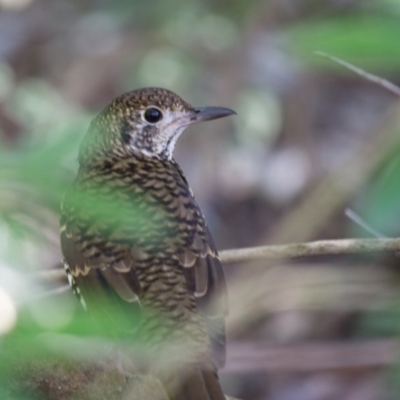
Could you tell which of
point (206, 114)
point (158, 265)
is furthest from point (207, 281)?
point (206, 114)

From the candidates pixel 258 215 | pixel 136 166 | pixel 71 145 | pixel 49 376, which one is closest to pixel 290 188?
pixel 258 215

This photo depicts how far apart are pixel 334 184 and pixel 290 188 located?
4.09 ft

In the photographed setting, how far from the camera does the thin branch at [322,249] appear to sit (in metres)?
3.26

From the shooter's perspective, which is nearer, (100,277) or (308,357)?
(100,277)

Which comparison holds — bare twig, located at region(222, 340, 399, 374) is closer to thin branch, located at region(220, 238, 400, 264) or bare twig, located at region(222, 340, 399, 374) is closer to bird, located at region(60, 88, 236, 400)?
bird, located at region(60, 88, 236, 400)

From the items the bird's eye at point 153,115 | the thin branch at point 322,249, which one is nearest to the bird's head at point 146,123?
the bird's eye at point 153,115

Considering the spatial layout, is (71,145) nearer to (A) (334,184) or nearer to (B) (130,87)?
(A) (334,184)

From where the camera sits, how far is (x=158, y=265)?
136 inches

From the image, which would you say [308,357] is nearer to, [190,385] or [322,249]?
[322,249]

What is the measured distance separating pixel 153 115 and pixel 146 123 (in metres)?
0.05

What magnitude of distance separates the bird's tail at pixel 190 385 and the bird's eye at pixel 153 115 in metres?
1.51

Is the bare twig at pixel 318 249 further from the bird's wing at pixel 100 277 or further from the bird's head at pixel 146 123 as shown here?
the bird's head at pixel 146 123

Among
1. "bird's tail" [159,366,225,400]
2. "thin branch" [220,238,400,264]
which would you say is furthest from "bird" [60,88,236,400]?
"thin branch" [220,238,400,264]

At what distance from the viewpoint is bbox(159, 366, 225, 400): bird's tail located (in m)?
2.88
